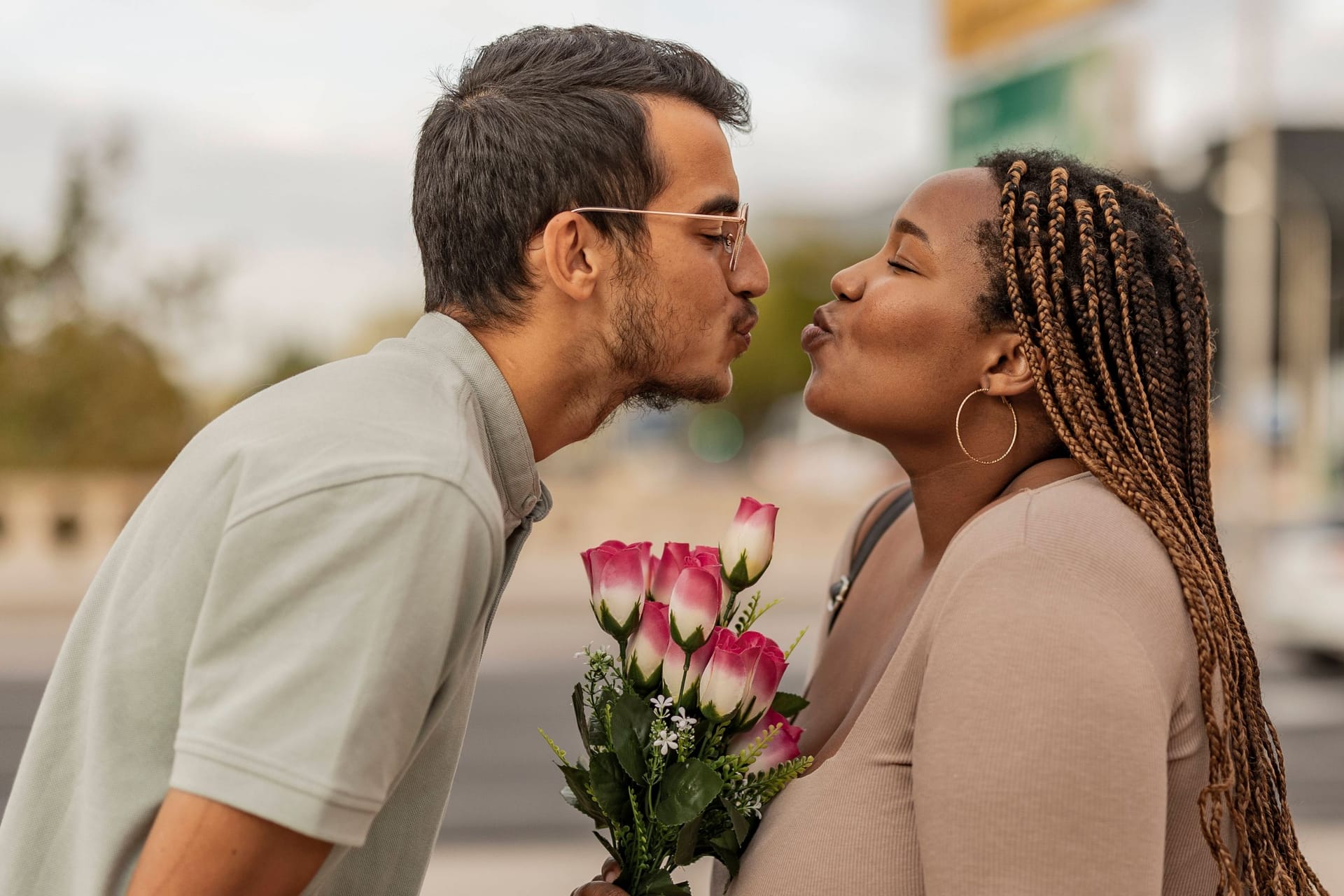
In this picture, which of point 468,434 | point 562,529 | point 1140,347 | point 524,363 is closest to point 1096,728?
point 1140,347

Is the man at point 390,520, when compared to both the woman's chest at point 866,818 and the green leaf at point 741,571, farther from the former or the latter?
the woman's chest at point 866,818

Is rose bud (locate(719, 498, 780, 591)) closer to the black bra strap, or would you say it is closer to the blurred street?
the black bra strap

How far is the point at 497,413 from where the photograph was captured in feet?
6.37

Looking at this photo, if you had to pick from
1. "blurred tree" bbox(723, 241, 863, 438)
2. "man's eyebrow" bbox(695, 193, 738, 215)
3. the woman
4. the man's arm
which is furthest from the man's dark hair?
"blurred tree" bbox(723, 241, 863, 438)

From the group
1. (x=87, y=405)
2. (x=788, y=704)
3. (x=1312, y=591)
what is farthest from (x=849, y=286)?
(x=87, y=405)

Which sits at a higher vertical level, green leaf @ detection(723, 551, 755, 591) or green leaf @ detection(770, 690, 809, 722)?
green leaf @ detection(723, 551, 755, 591)

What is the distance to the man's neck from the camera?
2148 mm

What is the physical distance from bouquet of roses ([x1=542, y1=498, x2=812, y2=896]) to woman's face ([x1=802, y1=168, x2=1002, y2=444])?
0.44 meters

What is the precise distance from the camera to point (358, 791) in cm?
150

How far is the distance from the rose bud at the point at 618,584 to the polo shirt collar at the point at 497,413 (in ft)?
0.64

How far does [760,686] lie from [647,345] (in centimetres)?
64

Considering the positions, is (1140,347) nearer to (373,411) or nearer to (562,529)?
(373,411)

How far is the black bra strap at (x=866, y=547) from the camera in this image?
2688 millimetres

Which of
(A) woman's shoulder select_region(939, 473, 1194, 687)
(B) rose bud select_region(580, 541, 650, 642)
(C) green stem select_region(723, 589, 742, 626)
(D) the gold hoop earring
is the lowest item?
(C) green stem select_region(723, 589, 742, 626)
